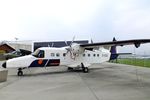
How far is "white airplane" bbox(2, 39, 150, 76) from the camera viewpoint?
61.2ft

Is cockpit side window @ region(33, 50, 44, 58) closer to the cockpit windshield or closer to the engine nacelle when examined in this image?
the cockpit windshield

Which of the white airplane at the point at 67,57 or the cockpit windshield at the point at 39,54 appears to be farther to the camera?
the cockpit windshield at the point at 39,54

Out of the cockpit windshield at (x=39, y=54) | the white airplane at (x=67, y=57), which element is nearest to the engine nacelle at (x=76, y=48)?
the white airplane at (x=67, y=57)

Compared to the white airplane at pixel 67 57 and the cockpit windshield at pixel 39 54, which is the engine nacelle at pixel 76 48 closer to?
the white airplane at pixel 67 57

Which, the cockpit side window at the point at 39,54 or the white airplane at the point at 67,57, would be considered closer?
the white airplane at the point at 67,57

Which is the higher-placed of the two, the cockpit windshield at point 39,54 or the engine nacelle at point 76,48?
the engine nacelle at point 76,48

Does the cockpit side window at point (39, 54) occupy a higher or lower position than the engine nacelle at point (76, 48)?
lower

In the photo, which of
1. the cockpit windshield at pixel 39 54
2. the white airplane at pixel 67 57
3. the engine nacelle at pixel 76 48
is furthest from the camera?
the engine nacelle at pixel 76 48

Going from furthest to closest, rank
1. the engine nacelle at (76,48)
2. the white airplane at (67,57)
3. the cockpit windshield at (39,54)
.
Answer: the engine nacelle at (76,48) → the cockpit windshield at (39,54) → the white airplane at (67,57)

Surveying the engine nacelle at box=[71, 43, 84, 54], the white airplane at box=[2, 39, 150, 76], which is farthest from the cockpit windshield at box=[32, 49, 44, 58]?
the engine nacelle at box=[71, 43, 84, 54]

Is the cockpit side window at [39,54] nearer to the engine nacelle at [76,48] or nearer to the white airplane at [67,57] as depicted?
the white airplane at [67,57]

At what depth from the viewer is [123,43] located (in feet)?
60.6

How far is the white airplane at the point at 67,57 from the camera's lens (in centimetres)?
1866

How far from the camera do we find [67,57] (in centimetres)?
2197
